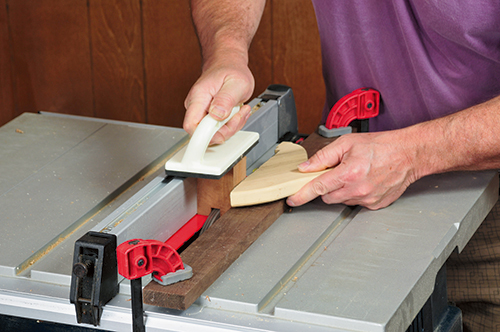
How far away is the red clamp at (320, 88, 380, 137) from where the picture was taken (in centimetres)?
149

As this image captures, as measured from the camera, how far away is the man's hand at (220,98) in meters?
1.23

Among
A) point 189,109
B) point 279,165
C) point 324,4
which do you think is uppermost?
point 324,4

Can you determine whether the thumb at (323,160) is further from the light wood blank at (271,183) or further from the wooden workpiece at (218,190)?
the wooden workpiece at (218,190)

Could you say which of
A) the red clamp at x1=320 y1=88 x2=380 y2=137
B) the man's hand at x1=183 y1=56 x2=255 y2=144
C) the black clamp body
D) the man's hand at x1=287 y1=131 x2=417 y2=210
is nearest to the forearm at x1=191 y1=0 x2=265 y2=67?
the man's hand at x1=183 y1=56 x2=255 y2=144

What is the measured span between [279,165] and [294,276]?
0.33 m

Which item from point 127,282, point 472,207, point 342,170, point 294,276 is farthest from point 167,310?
point 472,207

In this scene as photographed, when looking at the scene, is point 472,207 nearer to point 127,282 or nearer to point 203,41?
point 127,282

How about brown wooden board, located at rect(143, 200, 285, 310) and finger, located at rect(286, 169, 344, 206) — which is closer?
brown wooden board, located at rect(143, 200, 285, 310)

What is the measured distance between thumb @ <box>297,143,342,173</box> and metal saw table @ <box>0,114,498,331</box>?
7cm

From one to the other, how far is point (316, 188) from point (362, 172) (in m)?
0.10

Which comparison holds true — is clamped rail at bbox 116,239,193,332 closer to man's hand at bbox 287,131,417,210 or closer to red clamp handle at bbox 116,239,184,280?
red clamp handle at bbox 116,239,184,280

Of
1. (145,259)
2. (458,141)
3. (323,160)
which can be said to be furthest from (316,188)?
(145,259)

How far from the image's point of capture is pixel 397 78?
1.51 metres

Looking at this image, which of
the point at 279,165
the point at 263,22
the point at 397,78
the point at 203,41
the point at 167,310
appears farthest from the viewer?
the point at 263,22
